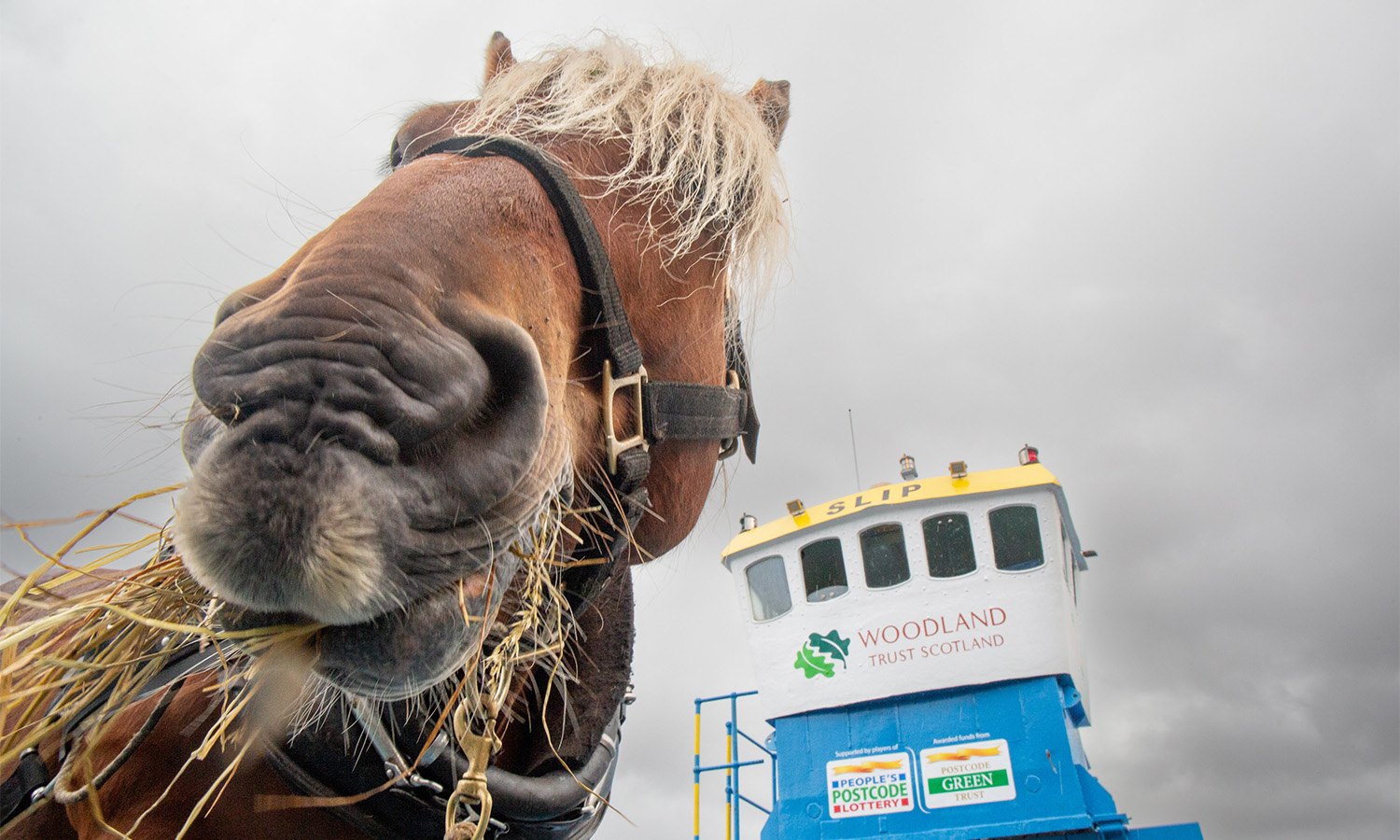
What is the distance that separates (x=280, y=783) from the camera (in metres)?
1.49

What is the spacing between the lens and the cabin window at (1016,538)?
900 cm

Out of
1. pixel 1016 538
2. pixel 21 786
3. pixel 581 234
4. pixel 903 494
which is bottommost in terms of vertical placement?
pixel 21 786

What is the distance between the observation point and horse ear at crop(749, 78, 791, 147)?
2301 mm

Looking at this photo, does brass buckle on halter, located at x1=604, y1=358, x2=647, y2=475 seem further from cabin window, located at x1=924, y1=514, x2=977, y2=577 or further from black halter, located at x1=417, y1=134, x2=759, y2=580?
cabin window, located at x1=924, y1=514, x2=977, y2=577

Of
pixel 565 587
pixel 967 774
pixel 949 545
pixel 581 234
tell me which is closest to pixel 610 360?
pixel 581 234

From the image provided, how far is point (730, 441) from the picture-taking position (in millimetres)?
2350

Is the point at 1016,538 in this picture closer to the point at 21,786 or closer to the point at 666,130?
the point at 666,130

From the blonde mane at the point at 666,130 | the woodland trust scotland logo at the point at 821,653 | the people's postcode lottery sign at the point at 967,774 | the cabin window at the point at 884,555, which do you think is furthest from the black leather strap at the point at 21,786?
the cabin window at the point at 884,555

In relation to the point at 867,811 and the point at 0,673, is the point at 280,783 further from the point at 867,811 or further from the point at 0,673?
the point at 867,811

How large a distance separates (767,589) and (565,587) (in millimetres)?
9205

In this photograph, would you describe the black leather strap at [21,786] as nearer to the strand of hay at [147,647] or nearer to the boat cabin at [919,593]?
the strand of hay at [147,647]

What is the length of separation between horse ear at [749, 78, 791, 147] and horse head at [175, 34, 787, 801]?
0.60 metres

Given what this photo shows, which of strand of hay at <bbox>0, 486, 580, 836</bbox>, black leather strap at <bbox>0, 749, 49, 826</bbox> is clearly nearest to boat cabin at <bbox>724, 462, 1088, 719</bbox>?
strand of hay at <bbox>0, 486, 580, 836</bbox>

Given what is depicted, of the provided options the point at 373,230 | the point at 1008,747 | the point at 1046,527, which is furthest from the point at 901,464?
the point at 373,230
